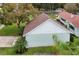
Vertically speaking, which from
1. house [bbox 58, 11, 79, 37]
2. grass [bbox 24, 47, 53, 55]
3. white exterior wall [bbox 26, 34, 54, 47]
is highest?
house [bbox 58, 11, 79, 37]

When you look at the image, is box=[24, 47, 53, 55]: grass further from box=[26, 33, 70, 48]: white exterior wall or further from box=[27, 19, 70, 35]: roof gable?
box=[27, 19, 70, 35]: roof gable

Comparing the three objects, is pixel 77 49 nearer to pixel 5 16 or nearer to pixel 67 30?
pixel 67 30

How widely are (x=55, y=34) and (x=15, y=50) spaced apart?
0.42 meters

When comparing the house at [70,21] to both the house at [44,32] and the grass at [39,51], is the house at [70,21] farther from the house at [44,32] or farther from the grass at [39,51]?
the grass at [39,51]

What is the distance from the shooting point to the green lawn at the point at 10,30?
9062 mm

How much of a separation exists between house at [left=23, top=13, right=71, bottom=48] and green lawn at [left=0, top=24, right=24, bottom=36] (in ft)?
0.23

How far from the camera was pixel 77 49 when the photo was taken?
907 cm

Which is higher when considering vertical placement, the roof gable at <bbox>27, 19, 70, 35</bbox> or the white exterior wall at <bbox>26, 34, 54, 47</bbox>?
the roof gable at <bbox>27, 19, 70, 35</bbox>

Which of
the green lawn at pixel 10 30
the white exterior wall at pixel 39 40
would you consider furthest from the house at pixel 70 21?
the green lawn at pixel 10 30

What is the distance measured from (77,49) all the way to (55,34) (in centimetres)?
26

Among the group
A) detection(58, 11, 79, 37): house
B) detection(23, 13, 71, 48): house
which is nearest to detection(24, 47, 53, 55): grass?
detection(23, 13, 71, 48): house

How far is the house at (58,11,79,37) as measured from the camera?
906cm

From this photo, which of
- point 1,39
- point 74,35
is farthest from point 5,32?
point 74,35

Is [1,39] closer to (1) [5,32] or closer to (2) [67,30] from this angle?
(1) [5,32]
